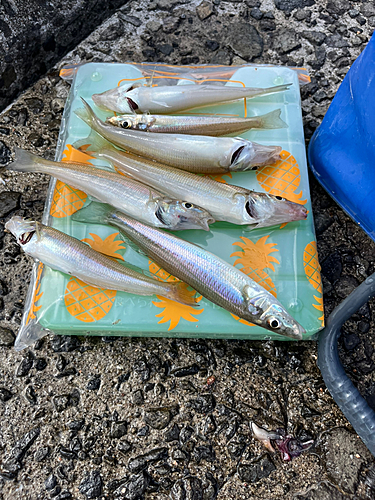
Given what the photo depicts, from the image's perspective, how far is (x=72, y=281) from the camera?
2.50 metres

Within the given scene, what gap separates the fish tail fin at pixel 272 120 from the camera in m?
2.87

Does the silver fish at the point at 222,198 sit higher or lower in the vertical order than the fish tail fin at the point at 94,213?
higher

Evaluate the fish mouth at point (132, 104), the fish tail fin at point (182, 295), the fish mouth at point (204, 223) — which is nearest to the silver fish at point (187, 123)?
the fish mouth at point (132, 104)

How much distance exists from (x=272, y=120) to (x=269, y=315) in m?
1.54

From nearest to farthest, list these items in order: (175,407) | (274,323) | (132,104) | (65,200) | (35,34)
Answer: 1. (274,323)
2. (175,407)
3. (65,200)
4. (132,104)
5. (35,34)

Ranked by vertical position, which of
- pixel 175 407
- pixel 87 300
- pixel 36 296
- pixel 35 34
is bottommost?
pixel 175 407

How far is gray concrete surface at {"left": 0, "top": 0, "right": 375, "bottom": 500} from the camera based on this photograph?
2.29m

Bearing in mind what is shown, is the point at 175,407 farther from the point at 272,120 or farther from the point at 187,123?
the point at 272,120

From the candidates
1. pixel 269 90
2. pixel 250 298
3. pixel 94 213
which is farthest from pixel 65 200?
pixel 269 90

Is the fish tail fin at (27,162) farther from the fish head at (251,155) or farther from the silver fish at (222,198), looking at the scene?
the fish head at (251,155)

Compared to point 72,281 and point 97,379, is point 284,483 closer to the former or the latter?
point 97,379

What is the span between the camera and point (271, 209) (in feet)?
8.13

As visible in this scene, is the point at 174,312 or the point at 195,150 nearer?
the point at 174,312

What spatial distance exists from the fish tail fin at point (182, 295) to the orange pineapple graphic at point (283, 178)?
3.16 feet
